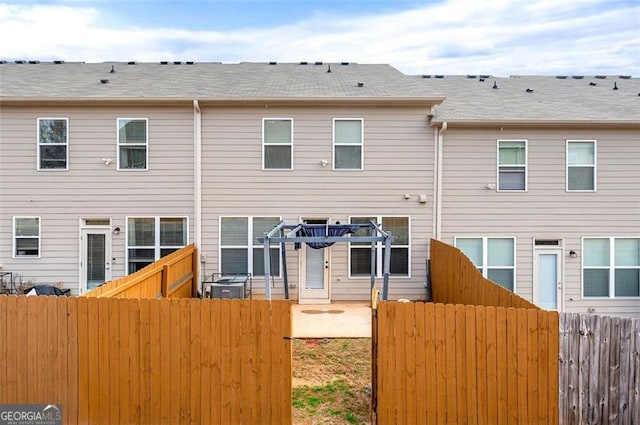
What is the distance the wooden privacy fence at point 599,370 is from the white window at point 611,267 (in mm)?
6421

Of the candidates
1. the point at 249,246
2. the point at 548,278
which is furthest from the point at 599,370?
the point at 249,246

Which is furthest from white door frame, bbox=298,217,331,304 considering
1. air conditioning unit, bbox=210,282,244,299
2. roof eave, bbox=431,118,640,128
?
roof eave, bbox=431,118,640,128

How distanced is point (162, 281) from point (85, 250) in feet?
12.7

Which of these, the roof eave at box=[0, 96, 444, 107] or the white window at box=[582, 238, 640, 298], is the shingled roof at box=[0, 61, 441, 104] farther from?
the white window at box=[582, 238, 640, 298]

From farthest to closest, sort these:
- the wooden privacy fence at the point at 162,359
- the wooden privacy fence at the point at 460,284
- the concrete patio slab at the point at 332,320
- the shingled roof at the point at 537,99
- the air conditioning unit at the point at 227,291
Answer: the shingled roof at the point at 537,99 < the air conditioning unit at the point at 227,291 < the concrete patio slab at the point at 332,320 < the wooden privacy fence at the point at 460,284 < the wooden privacy fence at the point at 162,359

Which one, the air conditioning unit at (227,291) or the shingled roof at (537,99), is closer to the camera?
the air conditioning unit at (227,291)

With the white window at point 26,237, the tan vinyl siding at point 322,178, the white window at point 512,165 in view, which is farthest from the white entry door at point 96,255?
the white window at point 512,165

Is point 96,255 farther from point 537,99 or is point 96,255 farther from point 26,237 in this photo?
point 537,99

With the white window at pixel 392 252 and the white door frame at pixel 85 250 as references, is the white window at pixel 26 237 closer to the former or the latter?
the white door frame at pixel 85 250

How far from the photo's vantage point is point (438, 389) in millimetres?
4168

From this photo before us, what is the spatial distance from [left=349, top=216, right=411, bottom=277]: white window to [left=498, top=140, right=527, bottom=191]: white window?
8.78 feet

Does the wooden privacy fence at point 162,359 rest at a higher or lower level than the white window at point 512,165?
lower

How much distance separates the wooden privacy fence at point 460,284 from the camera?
5265 mm

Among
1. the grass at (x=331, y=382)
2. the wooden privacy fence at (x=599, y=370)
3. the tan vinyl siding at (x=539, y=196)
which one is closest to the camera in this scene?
the wooden privacy fence at (x=599, y=370)
